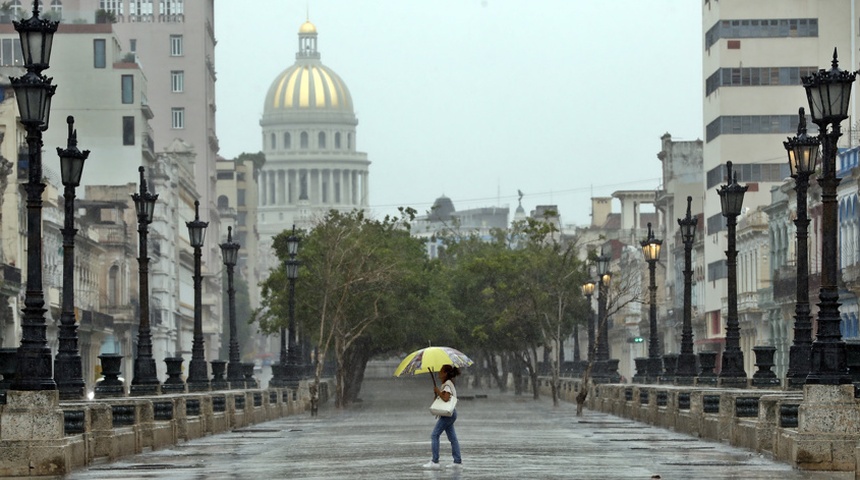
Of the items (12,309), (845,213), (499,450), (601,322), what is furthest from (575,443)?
(12,309)

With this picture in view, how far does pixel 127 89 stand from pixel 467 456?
309 ft

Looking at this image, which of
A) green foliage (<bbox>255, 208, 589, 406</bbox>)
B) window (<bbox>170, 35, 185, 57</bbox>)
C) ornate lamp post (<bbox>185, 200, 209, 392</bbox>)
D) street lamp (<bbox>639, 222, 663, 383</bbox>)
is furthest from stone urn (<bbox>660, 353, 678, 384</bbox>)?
window (<bbox>170, 35, 185, 57</bbox>)

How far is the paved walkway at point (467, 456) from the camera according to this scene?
25.4m

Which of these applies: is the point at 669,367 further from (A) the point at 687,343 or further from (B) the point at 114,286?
(B) the point at 114,286

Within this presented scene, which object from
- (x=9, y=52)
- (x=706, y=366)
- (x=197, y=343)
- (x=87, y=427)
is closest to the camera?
(x=87, y=427)

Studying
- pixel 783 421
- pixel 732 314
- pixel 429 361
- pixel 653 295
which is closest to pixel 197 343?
pixel 653 295

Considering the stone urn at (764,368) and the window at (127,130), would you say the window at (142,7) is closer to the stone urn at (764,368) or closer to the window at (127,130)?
the window at (127,130)

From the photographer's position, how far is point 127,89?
121m

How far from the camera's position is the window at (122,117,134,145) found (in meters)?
121

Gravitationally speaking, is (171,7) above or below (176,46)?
above

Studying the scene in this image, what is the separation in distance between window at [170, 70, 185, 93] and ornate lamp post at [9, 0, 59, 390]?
13941 cm

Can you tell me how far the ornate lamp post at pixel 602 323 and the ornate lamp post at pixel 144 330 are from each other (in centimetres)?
2720

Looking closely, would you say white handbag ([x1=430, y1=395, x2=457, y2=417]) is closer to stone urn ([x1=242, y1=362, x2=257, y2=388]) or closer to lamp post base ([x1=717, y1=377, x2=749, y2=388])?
lamp post base ([x1=717, y1=377, x2=749, y2=388])

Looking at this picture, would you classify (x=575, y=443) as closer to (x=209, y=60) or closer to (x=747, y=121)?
(x=747, y=121)
